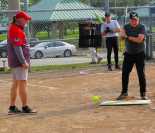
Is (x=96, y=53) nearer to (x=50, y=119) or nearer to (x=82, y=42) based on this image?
(x=82, y=42)

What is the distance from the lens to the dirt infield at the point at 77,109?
8594 millimetres

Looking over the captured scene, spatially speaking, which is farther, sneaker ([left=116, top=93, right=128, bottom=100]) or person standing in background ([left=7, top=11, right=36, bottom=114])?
sneaker ([left=116, top=93, right=128, bottom=100])

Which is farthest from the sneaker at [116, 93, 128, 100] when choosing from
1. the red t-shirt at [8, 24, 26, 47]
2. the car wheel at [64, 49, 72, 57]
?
the car wheel at [64, 49, 72, 57]

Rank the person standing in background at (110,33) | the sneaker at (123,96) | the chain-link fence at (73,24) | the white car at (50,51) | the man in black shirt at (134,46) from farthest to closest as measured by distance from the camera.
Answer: the white car at (50,51) < the chain-link fence at (73,24) < the person standing in background at (110,33) < the sneaker at (123,96) < the man in black shirt at (134,46)

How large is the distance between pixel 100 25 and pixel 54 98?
7.01 m

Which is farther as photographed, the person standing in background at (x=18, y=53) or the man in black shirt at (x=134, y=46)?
the man in black shirt at (x=134, y=46)

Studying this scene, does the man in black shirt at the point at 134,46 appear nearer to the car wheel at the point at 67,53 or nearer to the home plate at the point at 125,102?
the home plate at the point at 125,102

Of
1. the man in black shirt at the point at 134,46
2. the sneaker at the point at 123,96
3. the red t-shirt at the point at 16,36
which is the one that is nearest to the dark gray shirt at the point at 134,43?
the man in black shirt at the point at 134,46

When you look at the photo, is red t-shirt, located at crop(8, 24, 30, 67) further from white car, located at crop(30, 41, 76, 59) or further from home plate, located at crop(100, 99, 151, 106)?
white car, located at crop(30, 41, 76, 59)

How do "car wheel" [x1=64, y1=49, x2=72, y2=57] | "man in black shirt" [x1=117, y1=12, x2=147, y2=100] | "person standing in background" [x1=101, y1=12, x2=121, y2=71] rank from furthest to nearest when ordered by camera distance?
"car wheel" [x1=64, y1=49, x2=72, y2=57], "person standing in background" [x1=101, y1=12, x2=121, y2=71], "man in black shirt" [x1=117, y1=12, x2=147, y2=100]

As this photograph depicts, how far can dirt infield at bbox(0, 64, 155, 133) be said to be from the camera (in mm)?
8594

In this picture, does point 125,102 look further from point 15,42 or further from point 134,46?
point 15,42

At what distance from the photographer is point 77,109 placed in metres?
10.2

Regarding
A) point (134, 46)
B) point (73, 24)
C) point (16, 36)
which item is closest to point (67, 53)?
point (73, 24)
